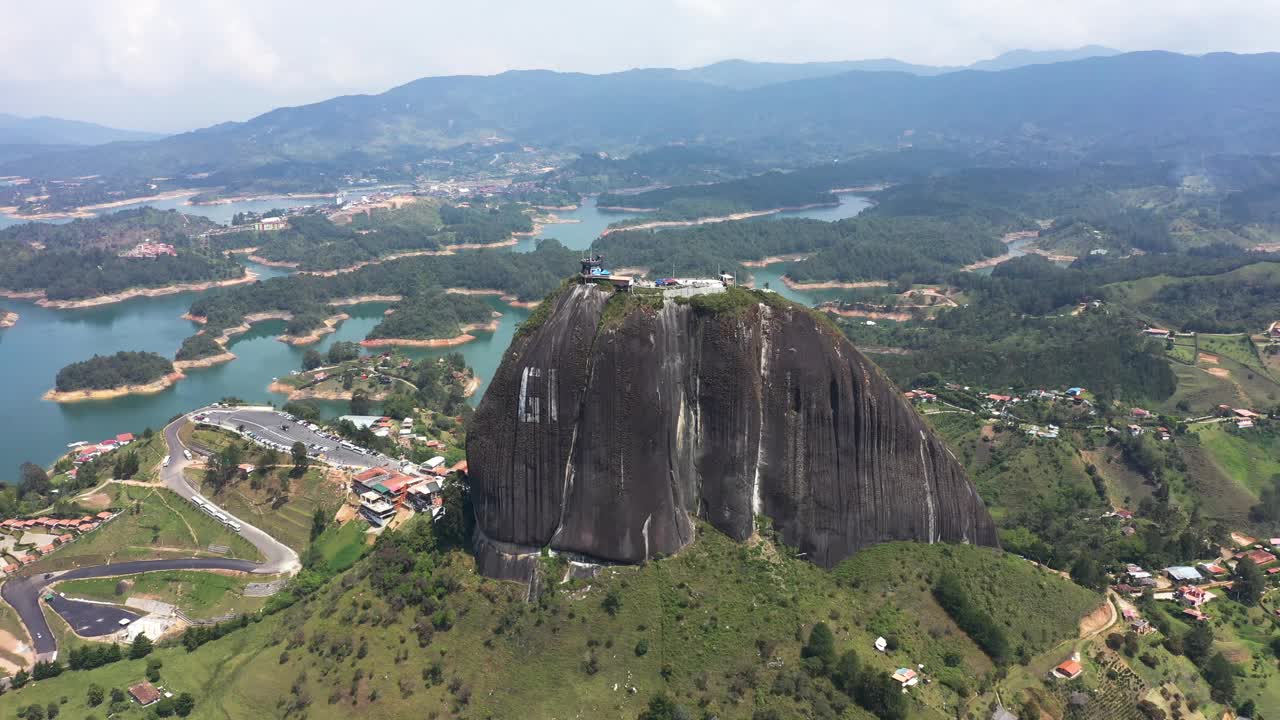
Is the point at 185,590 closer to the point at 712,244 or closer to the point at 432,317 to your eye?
the point at 432,317

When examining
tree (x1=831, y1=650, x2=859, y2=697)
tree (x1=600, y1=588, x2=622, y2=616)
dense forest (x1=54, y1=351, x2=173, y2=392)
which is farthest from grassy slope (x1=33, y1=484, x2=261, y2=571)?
dense forest (x1=54, y1=351, x2=173, y2=392)

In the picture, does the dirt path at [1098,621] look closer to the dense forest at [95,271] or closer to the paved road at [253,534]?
the paved road at [253,534]

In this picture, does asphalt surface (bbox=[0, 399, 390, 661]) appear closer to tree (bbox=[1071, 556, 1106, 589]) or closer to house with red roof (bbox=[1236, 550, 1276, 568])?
tree (bbox=[1071, 556, 1106, 589])

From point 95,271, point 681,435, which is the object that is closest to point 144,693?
point 681,435

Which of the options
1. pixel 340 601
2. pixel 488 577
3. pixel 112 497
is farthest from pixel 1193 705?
pixel 112 497

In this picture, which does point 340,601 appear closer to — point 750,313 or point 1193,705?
point 750,313

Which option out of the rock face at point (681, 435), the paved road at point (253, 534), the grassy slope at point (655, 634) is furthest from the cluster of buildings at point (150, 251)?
the rock face at point (681, 435)
